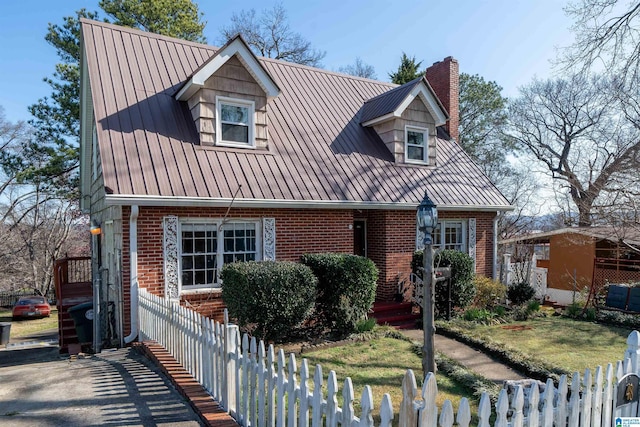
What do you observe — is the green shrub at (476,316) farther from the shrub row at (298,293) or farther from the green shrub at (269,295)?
the green shrub at (269,295)

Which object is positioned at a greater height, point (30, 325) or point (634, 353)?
point (634, 353)

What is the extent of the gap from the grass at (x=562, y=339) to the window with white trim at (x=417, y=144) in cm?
568

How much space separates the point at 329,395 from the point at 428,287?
9.86 feet

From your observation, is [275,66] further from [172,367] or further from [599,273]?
[599,273]

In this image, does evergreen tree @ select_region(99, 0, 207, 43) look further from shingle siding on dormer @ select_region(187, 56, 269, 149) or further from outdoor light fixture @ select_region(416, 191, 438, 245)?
outdoor light fixture @ select_region(416, 191, 438, 245)

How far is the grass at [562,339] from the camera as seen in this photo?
7.84 metres

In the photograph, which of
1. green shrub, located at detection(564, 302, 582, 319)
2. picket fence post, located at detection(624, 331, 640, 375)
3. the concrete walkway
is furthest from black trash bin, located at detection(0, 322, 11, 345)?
green shrub, located at detection(564, 302, 582, 319)

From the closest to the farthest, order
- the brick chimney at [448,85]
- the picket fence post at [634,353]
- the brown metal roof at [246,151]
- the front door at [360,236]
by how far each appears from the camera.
→ 1. the picket fence post at [634,353]
2. the brown metal roof at [246,151]
3. the front door at [360,236]
4. the brick chimney at [448,85]

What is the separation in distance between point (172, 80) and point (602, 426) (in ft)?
37.9

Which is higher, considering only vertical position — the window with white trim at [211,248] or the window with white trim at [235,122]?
the window with white trim at [235,122]

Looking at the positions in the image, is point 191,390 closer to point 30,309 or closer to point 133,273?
Answer: point 133,273

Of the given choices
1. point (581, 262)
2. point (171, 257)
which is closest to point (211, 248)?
point (171, 257)

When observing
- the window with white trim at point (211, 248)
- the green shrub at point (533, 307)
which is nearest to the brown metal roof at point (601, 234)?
the green shrub at point (533, 307)

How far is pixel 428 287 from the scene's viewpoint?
18.7 ft
